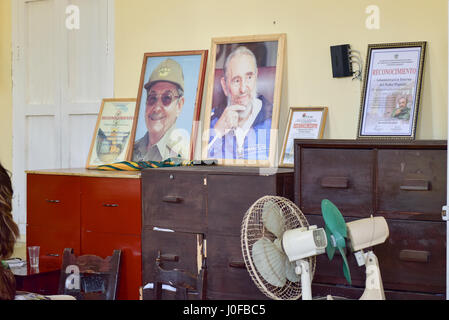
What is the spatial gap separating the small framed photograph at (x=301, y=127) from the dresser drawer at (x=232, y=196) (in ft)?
1.51

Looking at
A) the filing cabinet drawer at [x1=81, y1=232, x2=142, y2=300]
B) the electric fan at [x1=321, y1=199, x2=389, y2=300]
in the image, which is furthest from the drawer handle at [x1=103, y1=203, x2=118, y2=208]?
the electric fan at [x1=321, y1=199, x2=389, y2=300]

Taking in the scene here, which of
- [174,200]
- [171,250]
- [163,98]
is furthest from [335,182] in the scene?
[163,98]

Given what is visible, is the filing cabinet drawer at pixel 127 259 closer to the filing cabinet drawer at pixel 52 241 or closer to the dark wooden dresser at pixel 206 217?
the dark wooden dresser at pixel 206 217

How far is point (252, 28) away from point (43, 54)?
173 cm

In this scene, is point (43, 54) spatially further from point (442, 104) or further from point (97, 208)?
point (442, 104)

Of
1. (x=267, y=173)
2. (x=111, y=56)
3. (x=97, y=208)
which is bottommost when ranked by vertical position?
(x=97, y=208)

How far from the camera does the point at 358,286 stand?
293 cm

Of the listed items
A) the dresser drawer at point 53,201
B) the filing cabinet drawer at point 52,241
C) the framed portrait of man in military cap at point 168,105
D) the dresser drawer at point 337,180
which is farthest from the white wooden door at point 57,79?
the dresser drawer at point 337,180

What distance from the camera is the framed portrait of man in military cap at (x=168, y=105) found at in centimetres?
382

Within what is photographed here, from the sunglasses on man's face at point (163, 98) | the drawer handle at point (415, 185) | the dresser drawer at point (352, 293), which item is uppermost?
the sunglasses on man's face at point (163, 98)

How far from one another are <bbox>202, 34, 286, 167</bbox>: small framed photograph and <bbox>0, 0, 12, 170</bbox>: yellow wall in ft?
5.99

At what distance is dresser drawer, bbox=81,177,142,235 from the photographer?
11.4 ft

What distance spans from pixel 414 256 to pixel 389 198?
0.94 feet

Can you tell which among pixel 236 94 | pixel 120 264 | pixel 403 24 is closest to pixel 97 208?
pixel 120 264
